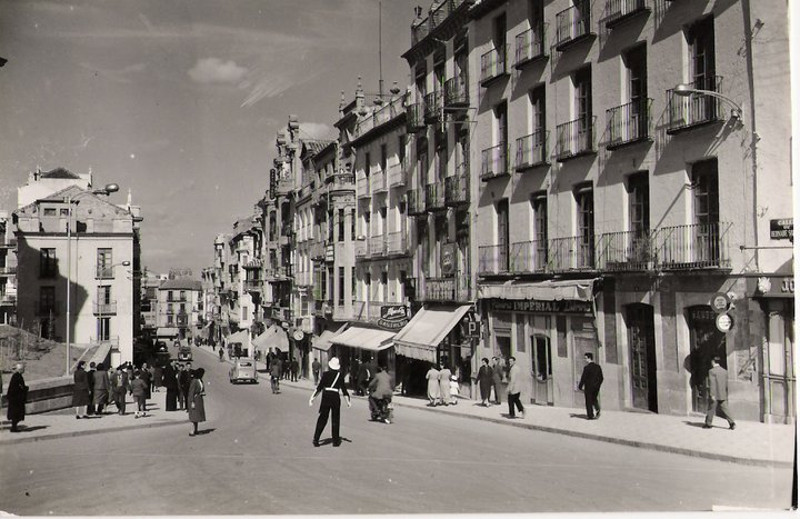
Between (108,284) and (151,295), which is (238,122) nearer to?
(108,284)

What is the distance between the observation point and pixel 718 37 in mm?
10117

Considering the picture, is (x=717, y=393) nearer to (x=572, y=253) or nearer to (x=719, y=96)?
(x=572, y=253)

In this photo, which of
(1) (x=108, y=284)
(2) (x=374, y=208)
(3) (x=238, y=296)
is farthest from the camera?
(3) (x=238, y=296)

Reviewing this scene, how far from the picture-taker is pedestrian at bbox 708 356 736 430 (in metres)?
9.81

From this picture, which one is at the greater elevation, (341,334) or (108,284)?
(108,284)

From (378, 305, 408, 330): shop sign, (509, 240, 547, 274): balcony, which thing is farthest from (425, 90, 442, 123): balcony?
(378, 305, 408, 330): shop sign

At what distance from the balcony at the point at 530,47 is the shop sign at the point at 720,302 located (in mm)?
6017

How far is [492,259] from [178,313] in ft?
206

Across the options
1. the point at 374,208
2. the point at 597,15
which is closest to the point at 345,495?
the point at 597,15

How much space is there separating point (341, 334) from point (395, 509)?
16.8 m

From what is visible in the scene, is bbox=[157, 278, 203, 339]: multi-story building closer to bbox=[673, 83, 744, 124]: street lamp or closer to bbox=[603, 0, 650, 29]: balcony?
bbox=[603, 0, 650, 29]: balcony

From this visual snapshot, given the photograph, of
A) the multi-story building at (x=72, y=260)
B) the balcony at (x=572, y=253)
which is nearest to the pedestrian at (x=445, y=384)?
the balcony at (x=572, y=253)

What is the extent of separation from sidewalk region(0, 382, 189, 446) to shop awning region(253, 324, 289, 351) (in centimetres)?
1689

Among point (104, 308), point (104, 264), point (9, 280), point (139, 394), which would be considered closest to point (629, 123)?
point (139, 394)
